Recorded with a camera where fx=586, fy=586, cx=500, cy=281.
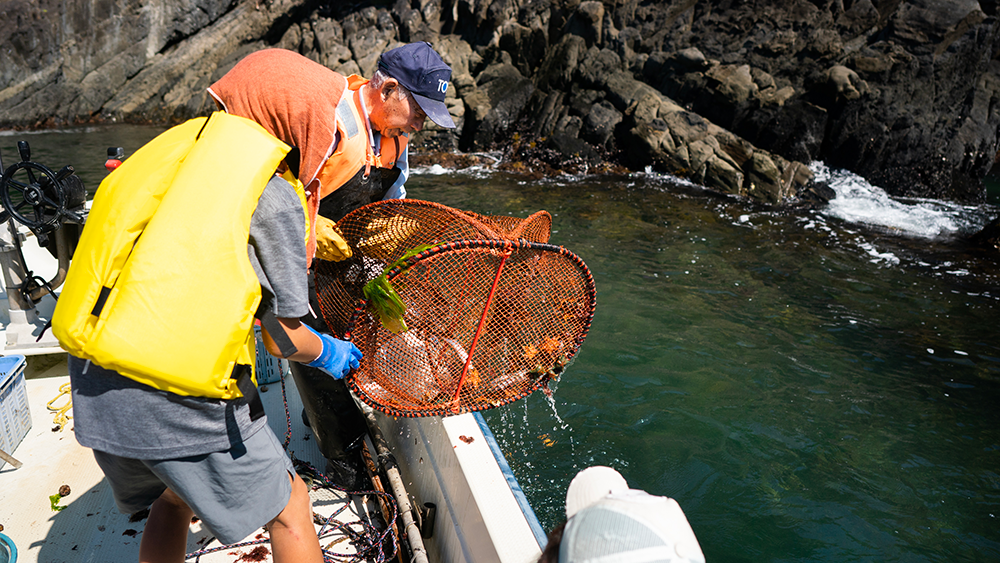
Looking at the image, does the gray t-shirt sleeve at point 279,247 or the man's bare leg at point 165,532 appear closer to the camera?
the gray t-shirt sleeve at point 279,247

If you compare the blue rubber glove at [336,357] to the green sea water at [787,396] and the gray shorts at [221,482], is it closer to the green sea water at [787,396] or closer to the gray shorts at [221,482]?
the gray shorts at [221,482]

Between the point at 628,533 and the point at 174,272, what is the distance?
1168mm

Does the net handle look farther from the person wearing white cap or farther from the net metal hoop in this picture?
the person wearing white cap

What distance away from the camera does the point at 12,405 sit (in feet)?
10.1

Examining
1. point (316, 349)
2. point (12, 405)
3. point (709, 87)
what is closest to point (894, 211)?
point (709, 87)

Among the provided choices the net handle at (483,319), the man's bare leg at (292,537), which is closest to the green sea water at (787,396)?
the net handle at (483,319)

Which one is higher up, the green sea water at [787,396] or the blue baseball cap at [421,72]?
the blue baseball cap at [421,72]

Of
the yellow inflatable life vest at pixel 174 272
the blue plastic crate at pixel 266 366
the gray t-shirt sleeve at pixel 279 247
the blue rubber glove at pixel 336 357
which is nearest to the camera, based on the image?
the yellow inflatable life vest at pixel 174 272

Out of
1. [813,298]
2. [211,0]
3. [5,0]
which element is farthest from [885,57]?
[5,0]

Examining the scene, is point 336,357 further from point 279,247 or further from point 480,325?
point 279,247

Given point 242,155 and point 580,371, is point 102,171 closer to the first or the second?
point 580,371

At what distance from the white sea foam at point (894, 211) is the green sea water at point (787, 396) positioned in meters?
1.08

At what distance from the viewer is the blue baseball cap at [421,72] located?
7.86 ft

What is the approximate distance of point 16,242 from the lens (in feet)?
12.8
